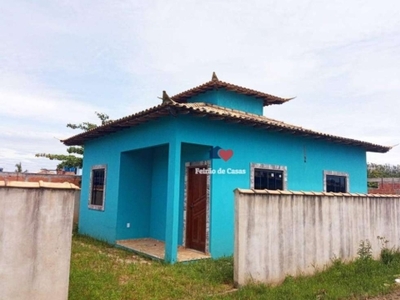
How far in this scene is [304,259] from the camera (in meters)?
6.25

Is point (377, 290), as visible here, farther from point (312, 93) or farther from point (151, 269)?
point (312, 93)

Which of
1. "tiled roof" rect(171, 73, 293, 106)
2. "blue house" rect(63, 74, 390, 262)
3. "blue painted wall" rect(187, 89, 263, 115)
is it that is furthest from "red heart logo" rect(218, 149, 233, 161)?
"tiled roof" rect(171, 73, 293, 106)

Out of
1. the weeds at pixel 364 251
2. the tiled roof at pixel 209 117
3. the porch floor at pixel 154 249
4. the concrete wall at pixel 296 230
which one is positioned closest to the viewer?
the concrete wall at pixel 296 230

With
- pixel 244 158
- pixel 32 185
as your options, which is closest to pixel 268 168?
pixel 244 158

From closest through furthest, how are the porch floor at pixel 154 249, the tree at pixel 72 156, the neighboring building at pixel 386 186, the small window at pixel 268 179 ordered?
the porch floor at pixel 154 249
the small window at pixel 268 179
the neighboring building at pixel 386 186
the tree at pixel 72 156

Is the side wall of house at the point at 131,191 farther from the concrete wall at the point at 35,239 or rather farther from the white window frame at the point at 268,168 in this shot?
the concrete wall at the point at 35,239

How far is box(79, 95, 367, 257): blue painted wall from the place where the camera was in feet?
25.5

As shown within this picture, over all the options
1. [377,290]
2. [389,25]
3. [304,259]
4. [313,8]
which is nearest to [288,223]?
[304,259]

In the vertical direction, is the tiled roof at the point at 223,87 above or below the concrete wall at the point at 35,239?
above

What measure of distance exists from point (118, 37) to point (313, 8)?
209 inches

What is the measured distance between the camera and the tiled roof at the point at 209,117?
270 inches

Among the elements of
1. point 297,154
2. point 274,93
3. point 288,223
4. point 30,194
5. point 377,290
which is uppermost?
point 274,93

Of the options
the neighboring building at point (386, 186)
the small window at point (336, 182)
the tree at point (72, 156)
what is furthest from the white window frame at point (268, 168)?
the tree at point (72, 156)

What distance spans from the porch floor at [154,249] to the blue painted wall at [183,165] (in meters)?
0.30
